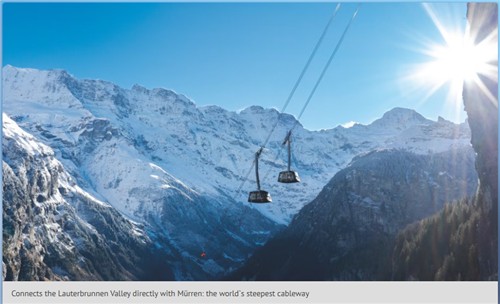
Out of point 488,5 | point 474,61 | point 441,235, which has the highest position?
point 488,5

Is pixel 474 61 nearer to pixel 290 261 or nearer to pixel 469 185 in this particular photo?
pixel 469 185

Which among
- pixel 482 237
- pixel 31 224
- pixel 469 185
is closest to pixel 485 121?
pixel 482 237

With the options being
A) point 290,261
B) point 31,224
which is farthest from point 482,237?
point 31,224

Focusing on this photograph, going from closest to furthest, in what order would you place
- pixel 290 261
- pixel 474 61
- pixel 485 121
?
pixel 474 61 < pixel 485 121 < pixel 290 261

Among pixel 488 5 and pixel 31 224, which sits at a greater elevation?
pixel 488 5
